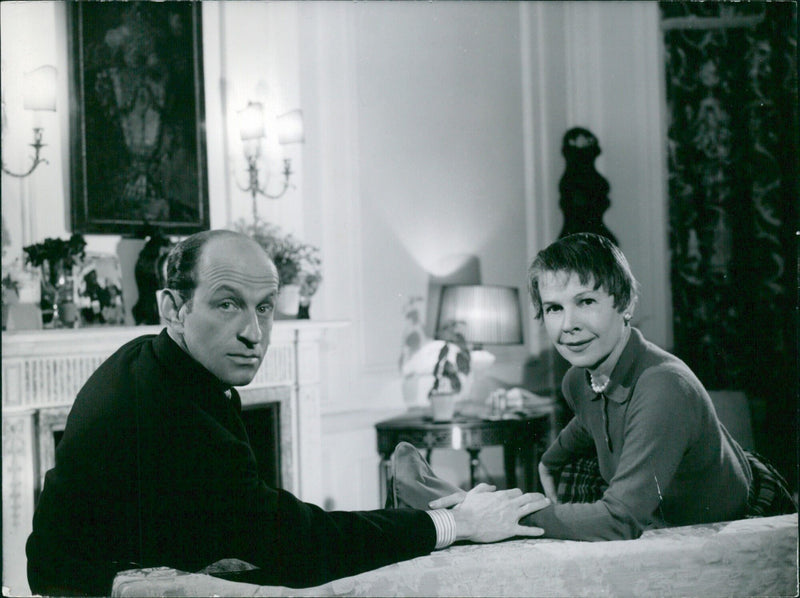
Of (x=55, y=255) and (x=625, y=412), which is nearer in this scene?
(x=625, y=412)

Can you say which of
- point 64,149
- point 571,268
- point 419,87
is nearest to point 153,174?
point 64,149

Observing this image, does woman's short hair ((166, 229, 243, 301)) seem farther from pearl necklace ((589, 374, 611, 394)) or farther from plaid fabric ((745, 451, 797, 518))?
plaid fabric ((745, 451, 797, 518))

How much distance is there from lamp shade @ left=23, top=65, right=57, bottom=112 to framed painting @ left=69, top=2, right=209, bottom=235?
38 centimetres

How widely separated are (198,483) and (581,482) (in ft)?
2.52

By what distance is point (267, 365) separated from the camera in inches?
105

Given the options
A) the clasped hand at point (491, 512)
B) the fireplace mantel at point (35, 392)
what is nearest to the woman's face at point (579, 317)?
the clasped hand at point (491, 512)

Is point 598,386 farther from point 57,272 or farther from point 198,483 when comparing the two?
point 57,272

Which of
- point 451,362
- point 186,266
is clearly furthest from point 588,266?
point 451,362

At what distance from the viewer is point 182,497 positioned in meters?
1.20


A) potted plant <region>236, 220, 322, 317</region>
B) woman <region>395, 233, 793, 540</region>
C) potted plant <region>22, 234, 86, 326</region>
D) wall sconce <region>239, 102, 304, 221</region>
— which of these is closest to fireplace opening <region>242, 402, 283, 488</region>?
potted plant <region>236, 220, 322, 317</region>

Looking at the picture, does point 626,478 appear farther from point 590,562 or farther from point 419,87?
point 419,87

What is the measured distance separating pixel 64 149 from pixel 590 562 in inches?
68.7

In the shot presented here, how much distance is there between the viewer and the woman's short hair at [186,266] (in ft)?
4.10

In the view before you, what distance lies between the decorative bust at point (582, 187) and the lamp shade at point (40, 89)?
1246 millimetres
